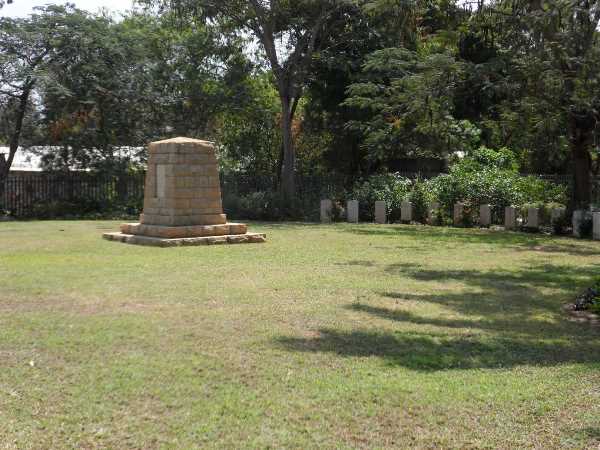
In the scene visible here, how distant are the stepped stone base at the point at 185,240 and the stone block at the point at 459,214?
8.32 metres

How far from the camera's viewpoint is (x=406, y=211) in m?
25.5

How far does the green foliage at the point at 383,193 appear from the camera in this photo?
2673 cm

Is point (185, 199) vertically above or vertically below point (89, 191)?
below

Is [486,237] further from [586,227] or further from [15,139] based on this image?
[15,139]

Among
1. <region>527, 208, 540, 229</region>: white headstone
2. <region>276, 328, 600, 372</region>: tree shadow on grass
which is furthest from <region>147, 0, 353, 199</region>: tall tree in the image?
<region>276, 328, 600, 372</region>: tree shadow on grass

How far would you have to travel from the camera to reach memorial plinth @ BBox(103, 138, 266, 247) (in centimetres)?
1775

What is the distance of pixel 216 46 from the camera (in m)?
33.8

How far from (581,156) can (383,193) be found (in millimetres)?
7869

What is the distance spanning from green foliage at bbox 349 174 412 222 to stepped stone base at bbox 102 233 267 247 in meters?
9.33

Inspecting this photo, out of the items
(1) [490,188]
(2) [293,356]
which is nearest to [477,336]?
(2) [293,356]

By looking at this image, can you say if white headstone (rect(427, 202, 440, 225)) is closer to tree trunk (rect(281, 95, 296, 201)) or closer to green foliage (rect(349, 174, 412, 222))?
green foliage (rect(349, 174, 412, 222))

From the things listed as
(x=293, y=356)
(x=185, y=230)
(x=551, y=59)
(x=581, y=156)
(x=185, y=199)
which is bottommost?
(x=293, y=356)

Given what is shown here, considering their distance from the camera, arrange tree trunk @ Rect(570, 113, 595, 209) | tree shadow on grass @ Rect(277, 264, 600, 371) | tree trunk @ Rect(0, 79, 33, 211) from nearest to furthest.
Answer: tree shadow on grass @ Rect(277, 264, 600, 371) → tree trunk @ Rect(570, 113, 595, 209) → tree trunk @ Rect(0, 79, 33, 211)

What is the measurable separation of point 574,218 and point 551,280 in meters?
8.94
